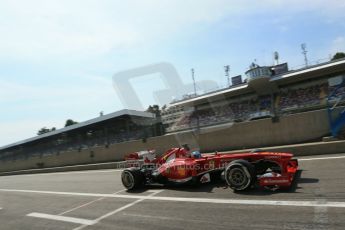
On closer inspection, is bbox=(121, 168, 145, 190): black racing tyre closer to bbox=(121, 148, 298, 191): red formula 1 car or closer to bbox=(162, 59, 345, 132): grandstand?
bbox=(121, 148, 298, 191): red formula 1 car

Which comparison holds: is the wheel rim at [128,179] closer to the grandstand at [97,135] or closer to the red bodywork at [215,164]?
the red bodywork at [215,164]

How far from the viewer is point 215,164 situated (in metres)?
10.5

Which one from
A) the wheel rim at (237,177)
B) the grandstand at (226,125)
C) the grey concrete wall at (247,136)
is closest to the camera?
the wheel rim at (237,177)

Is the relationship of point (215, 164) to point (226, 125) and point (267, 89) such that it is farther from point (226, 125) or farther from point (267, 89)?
point (267, 89)

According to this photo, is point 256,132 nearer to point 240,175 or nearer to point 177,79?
point 177,79

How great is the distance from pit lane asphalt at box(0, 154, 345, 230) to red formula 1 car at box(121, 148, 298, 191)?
27cm

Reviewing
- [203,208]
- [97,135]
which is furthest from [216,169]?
[97,135]

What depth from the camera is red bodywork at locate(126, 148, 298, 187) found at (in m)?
9.13

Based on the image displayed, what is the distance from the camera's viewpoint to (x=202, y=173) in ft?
35.4

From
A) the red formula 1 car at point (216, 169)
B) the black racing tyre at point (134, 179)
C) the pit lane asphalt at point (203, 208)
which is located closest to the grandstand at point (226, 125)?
the red formula 1 car at point (216, 169)

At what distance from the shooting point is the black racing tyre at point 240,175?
9.33m

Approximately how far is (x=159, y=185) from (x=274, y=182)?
4379 millimetres

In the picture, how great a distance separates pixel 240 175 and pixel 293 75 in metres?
43.6

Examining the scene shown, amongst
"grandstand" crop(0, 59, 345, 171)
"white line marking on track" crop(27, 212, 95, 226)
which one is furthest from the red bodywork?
"white line marking on track" crop(27, 212, 95, 226)
